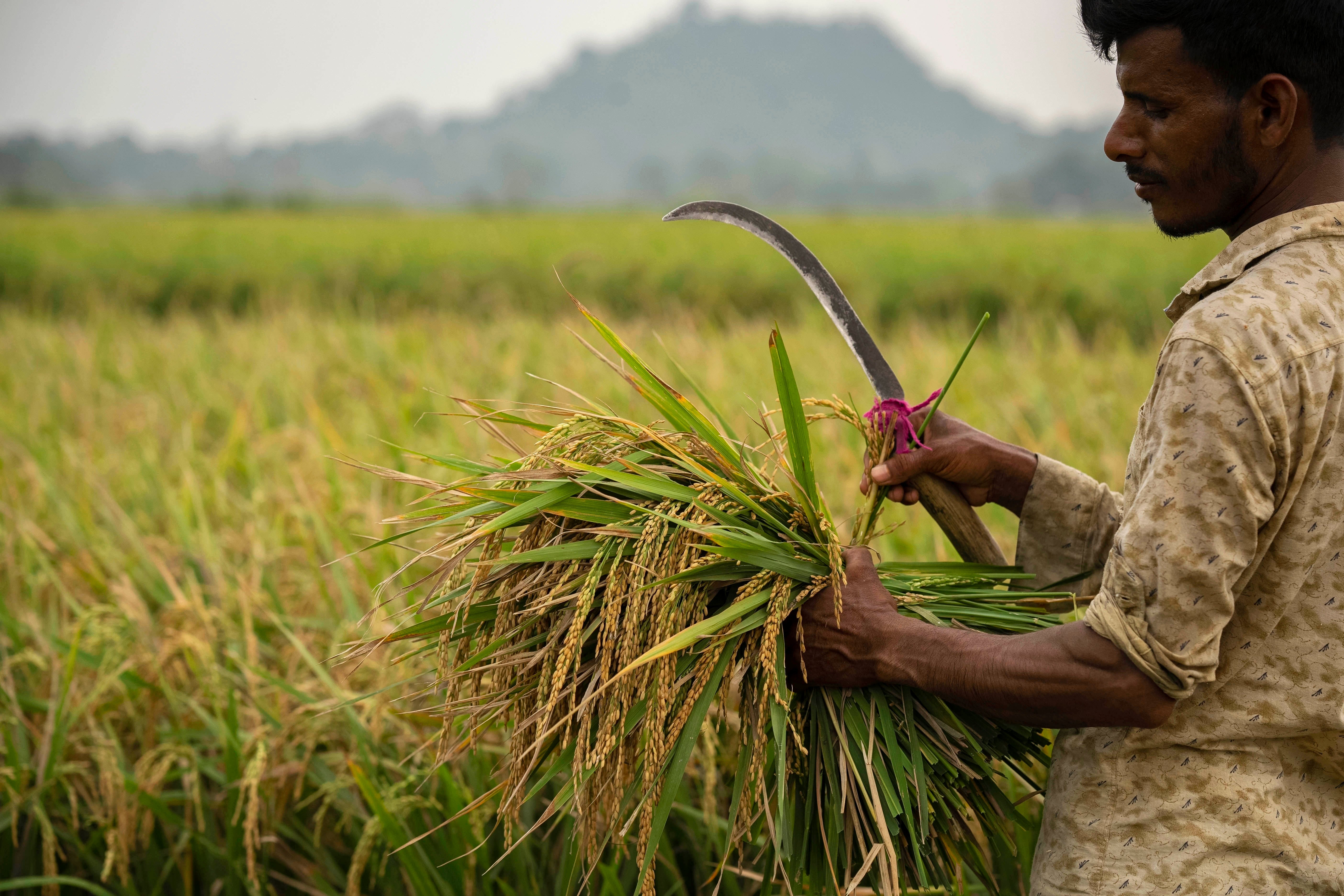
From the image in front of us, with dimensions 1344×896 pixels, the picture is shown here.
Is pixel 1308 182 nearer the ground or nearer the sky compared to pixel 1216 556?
nearer the sky

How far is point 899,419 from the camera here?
1236mm

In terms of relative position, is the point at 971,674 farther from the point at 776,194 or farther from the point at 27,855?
the point at 776,194

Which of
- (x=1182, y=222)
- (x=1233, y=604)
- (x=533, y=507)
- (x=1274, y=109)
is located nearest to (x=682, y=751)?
(x=533, y=507)

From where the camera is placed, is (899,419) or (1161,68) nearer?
(1161,68)

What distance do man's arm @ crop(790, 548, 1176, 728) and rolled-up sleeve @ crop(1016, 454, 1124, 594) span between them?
0.30 metres

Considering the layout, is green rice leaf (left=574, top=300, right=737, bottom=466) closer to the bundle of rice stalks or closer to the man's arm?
the bundle of rice stalks

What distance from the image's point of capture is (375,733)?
1.89m

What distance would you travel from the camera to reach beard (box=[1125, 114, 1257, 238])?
93cm

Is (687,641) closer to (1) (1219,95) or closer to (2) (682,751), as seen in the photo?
(2) (682,751)

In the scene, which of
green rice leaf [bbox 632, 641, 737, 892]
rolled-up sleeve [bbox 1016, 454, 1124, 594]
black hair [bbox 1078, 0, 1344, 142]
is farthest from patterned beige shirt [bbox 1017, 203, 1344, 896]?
green rice leaf [bbox 632, 641, 737, 892]

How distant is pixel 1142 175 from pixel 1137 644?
0.49 meters

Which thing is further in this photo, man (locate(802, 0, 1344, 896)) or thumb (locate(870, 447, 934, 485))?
thumb (locate(870, 447, 934, 485))

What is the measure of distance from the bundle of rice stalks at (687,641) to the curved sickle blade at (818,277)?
8 cm

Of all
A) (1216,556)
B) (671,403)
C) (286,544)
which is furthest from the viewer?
(286,544)
